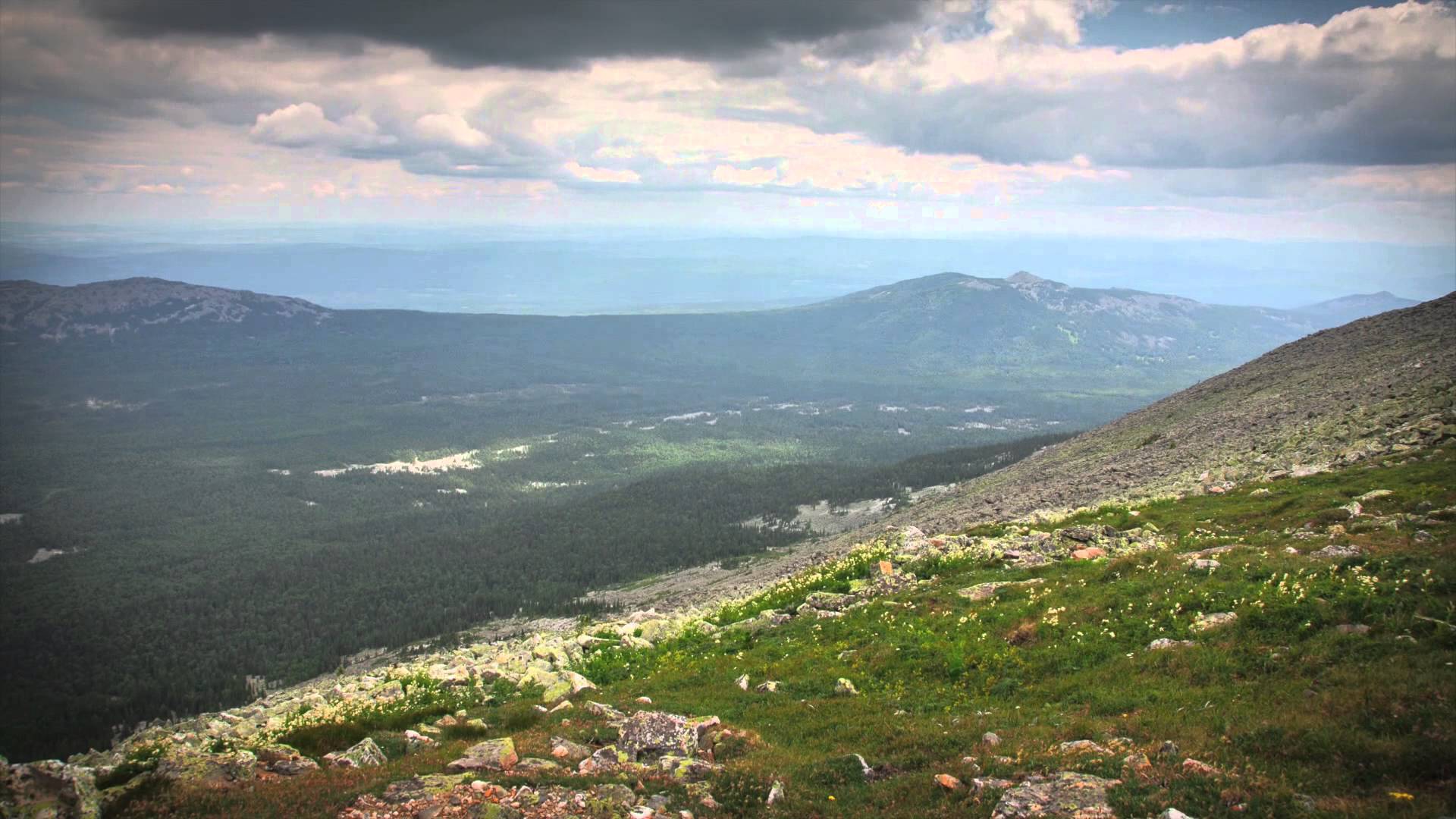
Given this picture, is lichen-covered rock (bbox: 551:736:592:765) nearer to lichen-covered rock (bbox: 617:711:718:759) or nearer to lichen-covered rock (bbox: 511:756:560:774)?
lichen-covered rock (bbox: 511:756:560:774)

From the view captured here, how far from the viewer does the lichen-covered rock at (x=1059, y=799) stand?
→ 11.9 m

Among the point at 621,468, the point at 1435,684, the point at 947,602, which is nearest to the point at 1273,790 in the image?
the point at 1435,684

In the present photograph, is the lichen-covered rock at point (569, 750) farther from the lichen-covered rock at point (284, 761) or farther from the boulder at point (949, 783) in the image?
the boulder at point (949, 783)

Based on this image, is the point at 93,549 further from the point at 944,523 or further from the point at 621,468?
the point at 944,523

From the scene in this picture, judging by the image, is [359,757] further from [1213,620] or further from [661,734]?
[1213,620]

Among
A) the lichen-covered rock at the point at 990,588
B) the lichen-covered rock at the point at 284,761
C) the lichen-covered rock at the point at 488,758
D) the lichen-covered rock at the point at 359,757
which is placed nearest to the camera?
the lichen-covered rock at the point at 488,758

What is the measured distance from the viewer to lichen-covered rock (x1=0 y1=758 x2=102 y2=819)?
13.3 metres

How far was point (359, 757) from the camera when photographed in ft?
59.3

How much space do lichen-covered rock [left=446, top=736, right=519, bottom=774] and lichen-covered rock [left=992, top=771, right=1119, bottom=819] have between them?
10.2 meters

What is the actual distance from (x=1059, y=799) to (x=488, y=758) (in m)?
11.7

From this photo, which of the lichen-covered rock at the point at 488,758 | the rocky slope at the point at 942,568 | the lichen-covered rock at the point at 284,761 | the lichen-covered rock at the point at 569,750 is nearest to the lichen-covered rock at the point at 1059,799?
the rocky slope at the point at 942,568

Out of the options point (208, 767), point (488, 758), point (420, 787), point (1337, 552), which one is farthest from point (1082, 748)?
point (208, 767)

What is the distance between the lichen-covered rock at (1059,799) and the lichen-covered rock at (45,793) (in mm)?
16491

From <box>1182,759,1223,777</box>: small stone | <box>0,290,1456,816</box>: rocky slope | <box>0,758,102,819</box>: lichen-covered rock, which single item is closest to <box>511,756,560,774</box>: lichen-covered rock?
<box>0,290,1456,816</box>: rocky slope
